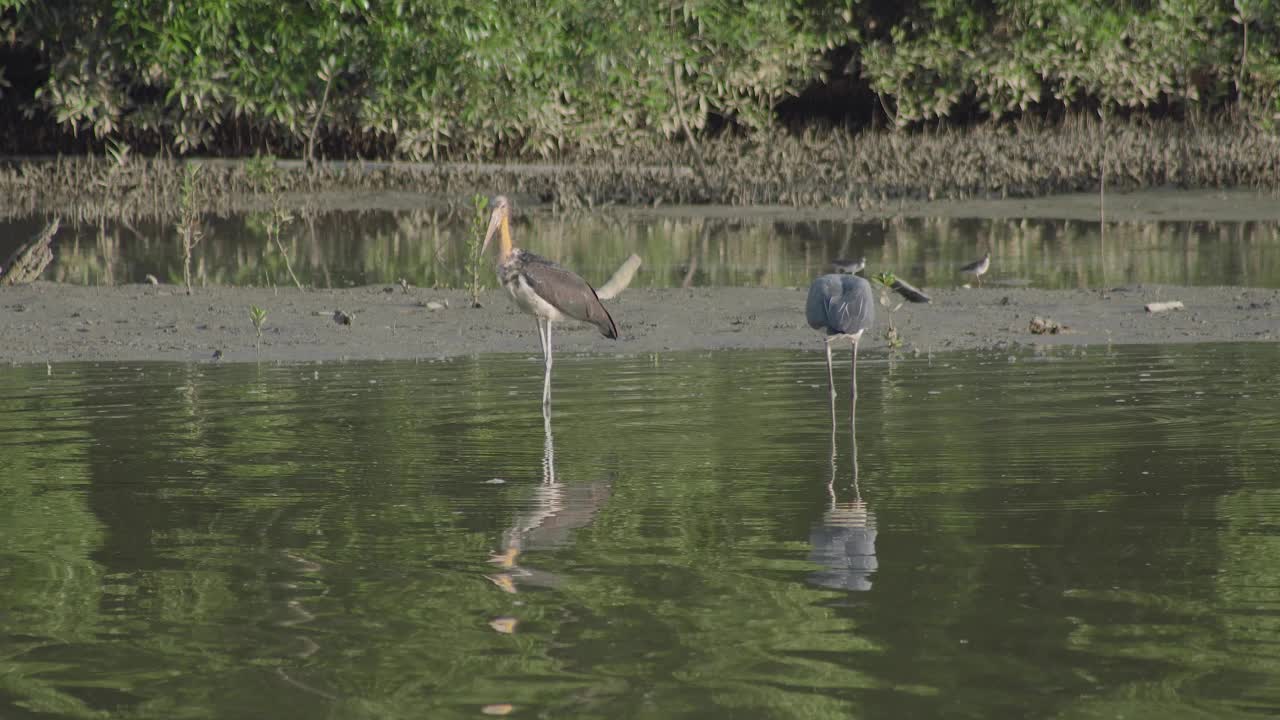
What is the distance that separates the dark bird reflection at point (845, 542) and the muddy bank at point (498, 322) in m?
4.81

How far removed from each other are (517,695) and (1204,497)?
324 cm

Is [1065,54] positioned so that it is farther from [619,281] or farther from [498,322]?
[498,322]

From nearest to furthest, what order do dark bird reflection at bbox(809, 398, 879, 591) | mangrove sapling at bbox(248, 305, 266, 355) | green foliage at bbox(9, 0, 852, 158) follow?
dark bird reflection at bbox(809, 398, 879, 591)
mangrove sapling at bbox(248, 305, 266, 355)
green foliage at bbox(9, 0, 852, 158)

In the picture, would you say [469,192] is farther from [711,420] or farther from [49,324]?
[711,420]

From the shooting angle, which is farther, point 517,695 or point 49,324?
point 49,324

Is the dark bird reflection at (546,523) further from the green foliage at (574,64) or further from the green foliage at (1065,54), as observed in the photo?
the green foliage at (1065,54)

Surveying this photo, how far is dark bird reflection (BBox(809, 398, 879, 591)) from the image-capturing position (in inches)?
229

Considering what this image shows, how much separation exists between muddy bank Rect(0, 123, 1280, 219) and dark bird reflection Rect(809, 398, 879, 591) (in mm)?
15142

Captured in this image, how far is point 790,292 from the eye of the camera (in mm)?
14148

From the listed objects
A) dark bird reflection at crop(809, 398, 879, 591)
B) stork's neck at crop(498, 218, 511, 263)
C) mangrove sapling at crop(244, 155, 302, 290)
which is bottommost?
dark bird reflection at crop(809, 398, 879, 591)

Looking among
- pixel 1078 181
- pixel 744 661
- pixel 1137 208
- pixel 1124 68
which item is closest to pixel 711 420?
pixel 744 661

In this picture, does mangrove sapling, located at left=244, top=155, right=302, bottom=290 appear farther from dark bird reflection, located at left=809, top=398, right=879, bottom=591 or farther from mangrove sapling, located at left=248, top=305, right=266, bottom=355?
dark bird reflection, located at left=809, top=398, right=879, bottom=591

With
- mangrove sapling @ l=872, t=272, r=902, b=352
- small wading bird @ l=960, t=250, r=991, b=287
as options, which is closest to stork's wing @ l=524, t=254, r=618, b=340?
mangrove sapling @ l=872, t=272, r=902, b=352

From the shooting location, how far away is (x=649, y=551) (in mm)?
6234
